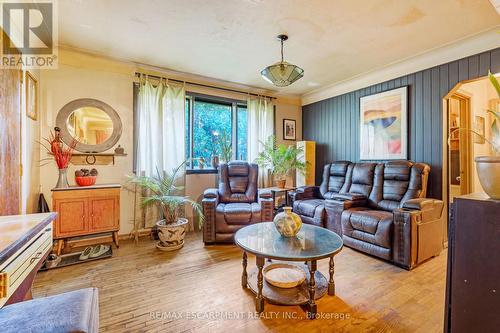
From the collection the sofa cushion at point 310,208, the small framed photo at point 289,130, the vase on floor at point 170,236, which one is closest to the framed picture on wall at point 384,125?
the sofa cushion at point 310,208

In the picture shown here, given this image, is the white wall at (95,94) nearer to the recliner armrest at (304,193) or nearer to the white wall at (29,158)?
the white wall at (29,158)

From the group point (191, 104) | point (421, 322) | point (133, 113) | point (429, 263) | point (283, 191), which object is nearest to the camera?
point (421, 322)

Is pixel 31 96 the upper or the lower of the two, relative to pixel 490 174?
upper

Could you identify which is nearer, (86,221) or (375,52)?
(86,221)

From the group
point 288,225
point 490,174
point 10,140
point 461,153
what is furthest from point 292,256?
point 461,153

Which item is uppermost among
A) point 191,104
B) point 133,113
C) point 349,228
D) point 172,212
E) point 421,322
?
point 191,104

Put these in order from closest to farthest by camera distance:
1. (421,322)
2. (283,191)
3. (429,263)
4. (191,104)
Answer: (421,322)
(429,263)
(191,104)
(283,191)

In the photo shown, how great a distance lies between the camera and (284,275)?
1939 mm

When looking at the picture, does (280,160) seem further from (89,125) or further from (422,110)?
(89,125)

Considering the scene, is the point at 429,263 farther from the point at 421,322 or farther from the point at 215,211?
the point at 215,211

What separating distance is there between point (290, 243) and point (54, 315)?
1.47m

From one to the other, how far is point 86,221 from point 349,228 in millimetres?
3297

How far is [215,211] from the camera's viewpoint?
3.02m

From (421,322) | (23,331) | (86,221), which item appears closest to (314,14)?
(421,322)
